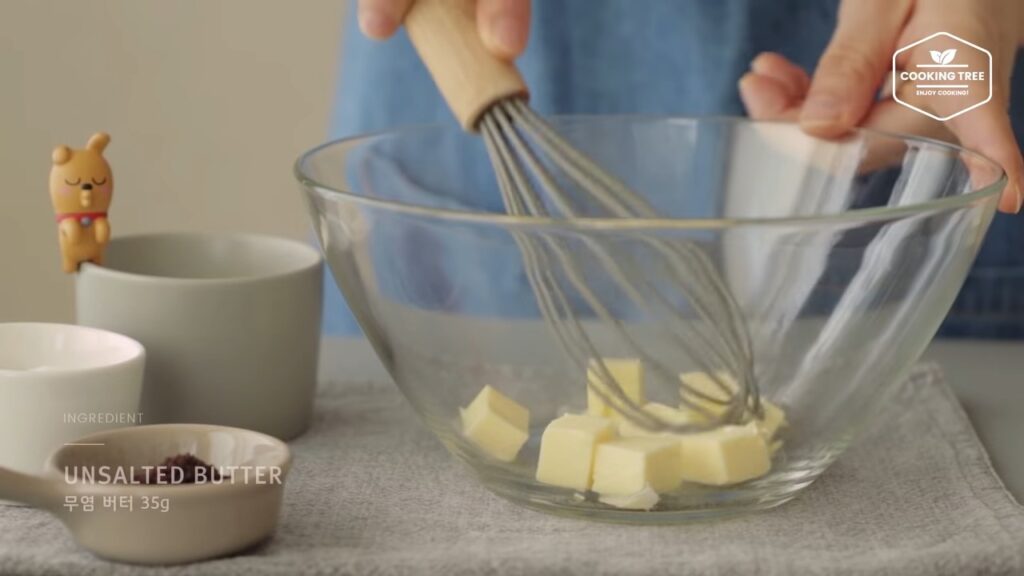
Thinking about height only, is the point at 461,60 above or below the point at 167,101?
above

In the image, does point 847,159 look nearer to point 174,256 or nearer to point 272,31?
point 174,256

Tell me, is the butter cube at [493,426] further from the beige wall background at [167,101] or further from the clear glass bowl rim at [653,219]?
the beige wall background at [167,101]

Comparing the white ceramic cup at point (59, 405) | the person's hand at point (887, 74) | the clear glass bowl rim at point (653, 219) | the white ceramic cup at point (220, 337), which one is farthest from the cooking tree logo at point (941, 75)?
the white ceramic cup at point (59, 405)

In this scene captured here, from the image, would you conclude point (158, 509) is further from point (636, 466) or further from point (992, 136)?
point (992, 136)

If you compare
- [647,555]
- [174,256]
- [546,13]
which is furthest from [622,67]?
[647,555]

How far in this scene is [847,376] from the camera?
27.4 inches

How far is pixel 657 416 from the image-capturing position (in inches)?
27.5

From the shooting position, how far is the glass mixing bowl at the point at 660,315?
24.7 inches

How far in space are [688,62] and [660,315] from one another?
18.3 inches

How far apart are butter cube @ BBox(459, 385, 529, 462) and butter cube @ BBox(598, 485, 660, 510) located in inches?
2.3

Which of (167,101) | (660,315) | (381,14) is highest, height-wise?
(381,14)

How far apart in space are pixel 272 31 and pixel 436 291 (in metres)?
1.24

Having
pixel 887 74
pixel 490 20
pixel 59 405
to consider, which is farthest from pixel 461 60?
pixel 887 74

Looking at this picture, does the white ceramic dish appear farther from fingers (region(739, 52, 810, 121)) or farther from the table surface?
fingers (region(739, 52, 810, 121))
